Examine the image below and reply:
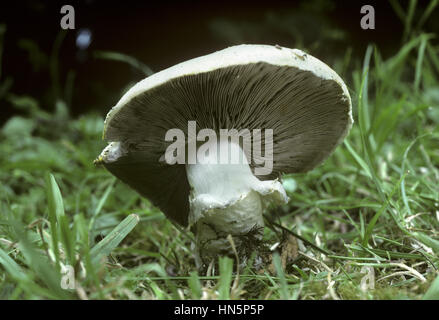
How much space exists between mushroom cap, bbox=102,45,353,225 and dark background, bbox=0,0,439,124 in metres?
2.65

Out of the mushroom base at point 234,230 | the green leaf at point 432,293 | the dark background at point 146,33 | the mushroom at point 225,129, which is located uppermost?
the dark background at point 146,33

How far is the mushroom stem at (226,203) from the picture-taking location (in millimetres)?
1646

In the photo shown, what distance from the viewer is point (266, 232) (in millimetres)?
2160

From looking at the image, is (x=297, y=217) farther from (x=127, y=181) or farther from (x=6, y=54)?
(x=6, y=54)

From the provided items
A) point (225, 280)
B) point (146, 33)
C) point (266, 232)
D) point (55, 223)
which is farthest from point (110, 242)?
point (146, 33)

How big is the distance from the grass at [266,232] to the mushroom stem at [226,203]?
0.13 m

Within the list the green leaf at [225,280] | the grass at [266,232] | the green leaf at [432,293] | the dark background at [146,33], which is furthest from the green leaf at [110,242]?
the dark background at [146,33]

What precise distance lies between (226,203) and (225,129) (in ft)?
1.14

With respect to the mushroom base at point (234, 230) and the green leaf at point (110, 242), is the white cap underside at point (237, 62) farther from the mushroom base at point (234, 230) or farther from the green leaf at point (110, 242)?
the mushroom base at point (234, 230)

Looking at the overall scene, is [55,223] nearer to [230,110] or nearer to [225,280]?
[225,280]

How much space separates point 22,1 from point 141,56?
1.38 meters

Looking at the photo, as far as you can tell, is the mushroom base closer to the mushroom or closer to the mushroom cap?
the mushroom

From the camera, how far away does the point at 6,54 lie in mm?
4488
